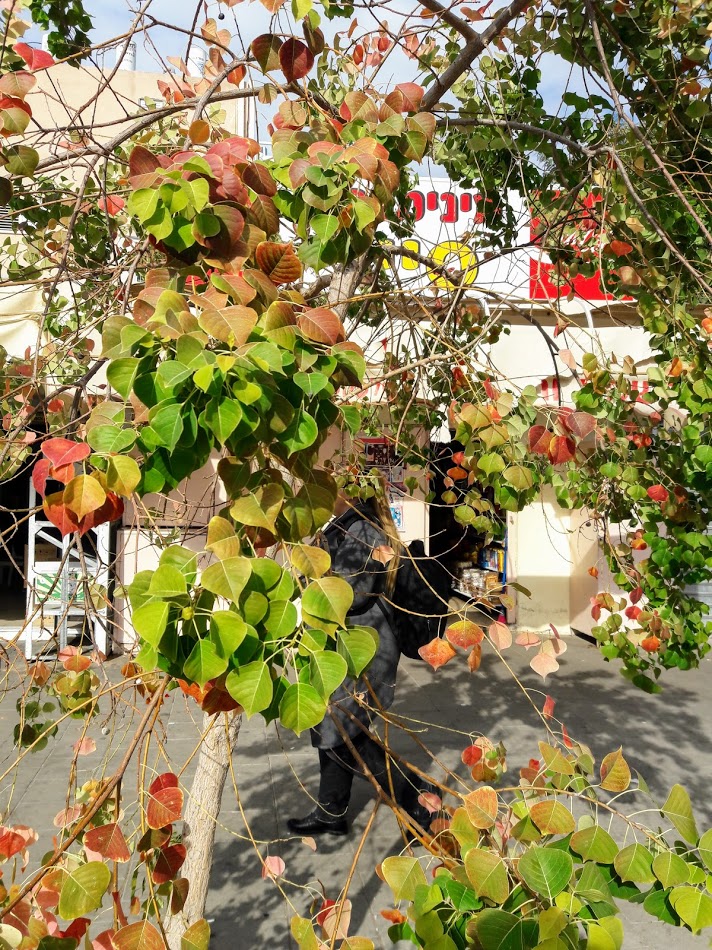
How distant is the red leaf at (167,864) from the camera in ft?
4.69

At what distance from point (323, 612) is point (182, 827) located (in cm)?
136

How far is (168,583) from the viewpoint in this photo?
103cm

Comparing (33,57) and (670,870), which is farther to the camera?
(33,57)

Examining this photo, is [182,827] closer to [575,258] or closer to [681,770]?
[575,258]

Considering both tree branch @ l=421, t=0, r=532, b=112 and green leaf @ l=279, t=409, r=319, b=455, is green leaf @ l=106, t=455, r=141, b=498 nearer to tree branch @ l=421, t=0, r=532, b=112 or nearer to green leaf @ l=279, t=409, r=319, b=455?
green leaf @ l=279, t=409, r=319, b=455

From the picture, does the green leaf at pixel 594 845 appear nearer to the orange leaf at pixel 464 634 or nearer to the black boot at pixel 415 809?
the orange leaf at pixel 464 634

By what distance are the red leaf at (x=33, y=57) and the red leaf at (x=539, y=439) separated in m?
1.61

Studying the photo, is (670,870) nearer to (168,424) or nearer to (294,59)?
(168,424)

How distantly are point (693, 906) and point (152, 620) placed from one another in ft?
2.88

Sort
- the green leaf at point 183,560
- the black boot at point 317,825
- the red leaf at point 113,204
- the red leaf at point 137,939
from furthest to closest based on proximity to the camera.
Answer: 1. the black boot at point 317,825
2. the red leaf at point 113,204
3. the red leaf at point 137,939
4. the green leaf at point 183,560

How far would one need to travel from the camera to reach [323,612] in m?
1.09


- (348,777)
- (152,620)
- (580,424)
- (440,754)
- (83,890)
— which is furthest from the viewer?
(440,754)

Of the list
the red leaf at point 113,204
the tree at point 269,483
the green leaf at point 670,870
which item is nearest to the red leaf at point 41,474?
the tree at point 269,483

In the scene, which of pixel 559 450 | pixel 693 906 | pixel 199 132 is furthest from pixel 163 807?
pixel 199 132
